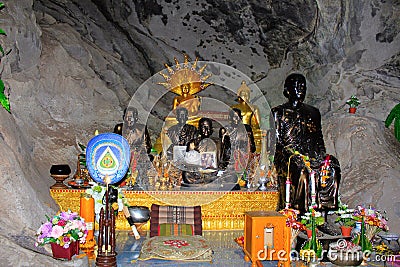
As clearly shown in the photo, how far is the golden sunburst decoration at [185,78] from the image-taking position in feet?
28.5

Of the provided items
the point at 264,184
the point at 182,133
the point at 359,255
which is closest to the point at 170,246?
the point at 359,255

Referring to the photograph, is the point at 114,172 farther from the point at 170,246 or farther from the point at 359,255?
the point at 359,255

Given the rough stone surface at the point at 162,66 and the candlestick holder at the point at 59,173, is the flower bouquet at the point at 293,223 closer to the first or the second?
the rough stone surface at the point at 162,66

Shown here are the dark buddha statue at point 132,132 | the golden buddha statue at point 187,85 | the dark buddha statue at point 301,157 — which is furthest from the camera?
the golden buddha statue at point 187,85

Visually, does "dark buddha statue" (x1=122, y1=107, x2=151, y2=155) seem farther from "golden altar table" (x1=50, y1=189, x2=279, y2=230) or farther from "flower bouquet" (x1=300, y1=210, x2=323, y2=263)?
"flower bouquet" (x1=300, y1=210, x2=323, y2=263)

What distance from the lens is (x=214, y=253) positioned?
4699 mm

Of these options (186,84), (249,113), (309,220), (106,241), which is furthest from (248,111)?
(106,241)

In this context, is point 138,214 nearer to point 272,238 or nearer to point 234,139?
point 272,238

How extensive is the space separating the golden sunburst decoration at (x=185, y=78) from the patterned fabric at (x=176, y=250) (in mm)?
4584

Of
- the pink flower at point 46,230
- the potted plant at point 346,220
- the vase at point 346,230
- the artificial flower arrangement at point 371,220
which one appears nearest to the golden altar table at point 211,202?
the potted plant at point 346,220

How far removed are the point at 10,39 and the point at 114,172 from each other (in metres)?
3.37

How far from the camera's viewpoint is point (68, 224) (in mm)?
3945

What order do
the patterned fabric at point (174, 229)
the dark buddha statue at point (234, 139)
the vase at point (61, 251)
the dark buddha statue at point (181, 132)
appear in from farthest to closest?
the dark buddha statue at point (181, 132) → the dark buddha statue at point (234, 139) → the patterned fabric at point (174, 229) → the vase at point (61, 251)

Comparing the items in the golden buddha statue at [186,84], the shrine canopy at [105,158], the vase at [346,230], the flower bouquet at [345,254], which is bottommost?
the flower bouquet at [345,254]
